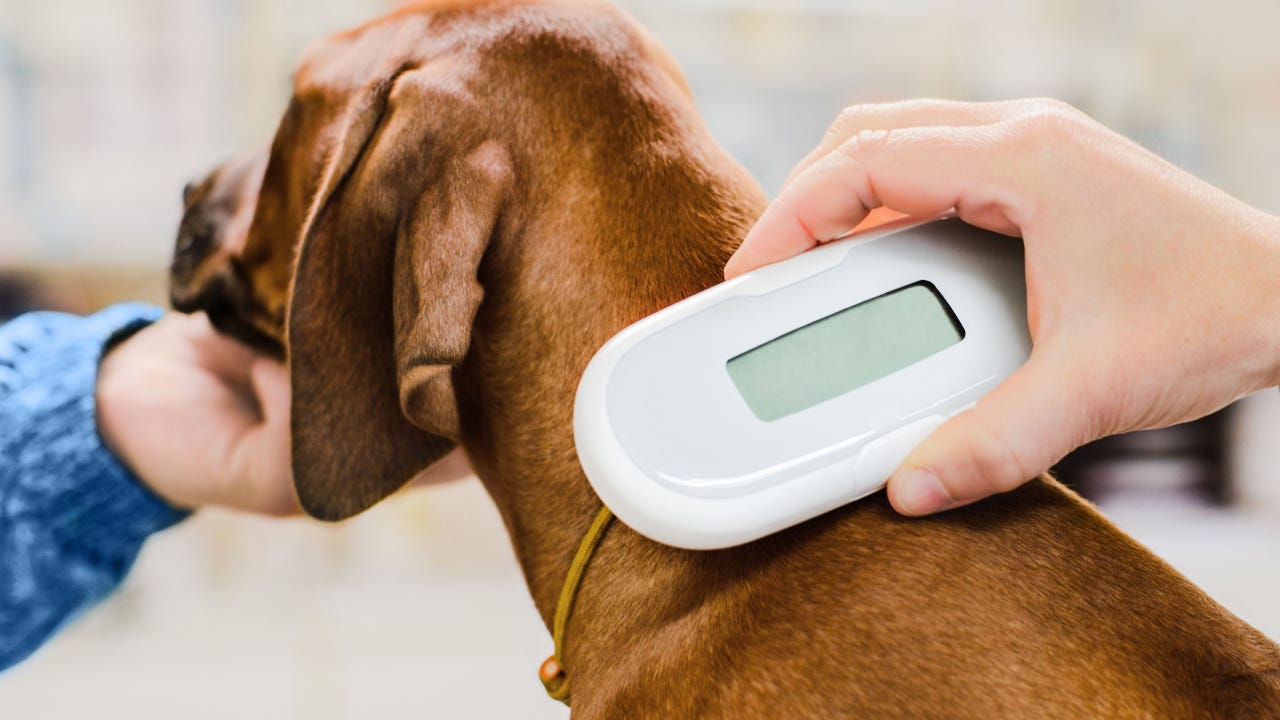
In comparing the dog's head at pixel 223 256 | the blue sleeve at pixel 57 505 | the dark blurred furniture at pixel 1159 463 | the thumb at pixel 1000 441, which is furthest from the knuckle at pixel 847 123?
the dark blurred furniture at pixel 1159 463

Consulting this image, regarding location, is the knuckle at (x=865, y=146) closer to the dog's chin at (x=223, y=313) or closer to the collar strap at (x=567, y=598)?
the collar strap at (x=567, y=598)

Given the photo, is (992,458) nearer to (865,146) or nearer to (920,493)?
(920,493)

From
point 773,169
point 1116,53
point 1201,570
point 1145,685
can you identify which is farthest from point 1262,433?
point 1145,685

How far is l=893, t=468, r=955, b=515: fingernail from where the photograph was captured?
55 centimetres

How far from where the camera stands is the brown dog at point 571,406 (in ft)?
1.79

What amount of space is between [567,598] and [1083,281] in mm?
364

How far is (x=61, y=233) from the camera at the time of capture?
7.50 ft

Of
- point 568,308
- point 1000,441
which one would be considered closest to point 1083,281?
point 1000,441

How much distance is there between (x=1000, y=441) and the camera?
0.54 meters

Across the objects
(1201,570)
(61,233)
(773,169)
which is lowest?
(1201,570)

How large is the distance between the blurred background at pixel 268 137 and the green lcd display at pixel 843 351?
1.69m

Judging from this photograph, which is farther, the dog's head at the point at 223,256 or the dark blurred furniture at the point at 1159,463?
the dark blurred furniture at the point at 1159,463

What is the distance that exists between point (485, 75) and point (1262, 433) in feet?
9.64

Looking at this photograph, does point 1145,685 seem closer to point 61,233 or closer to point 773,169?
point 773,169
